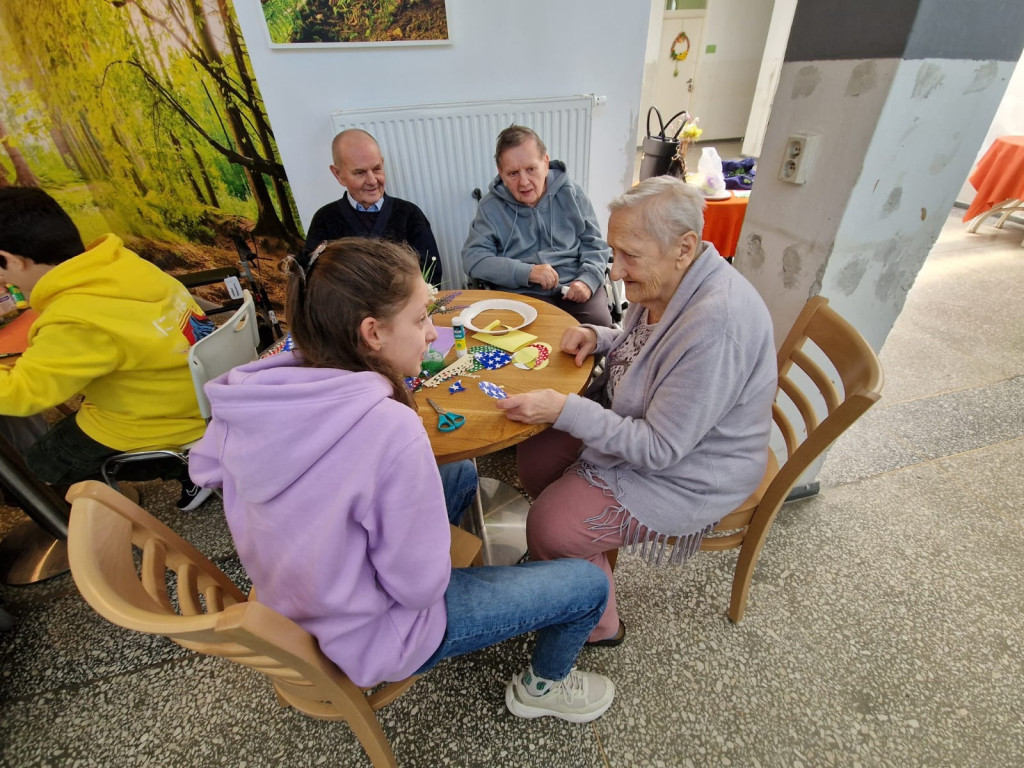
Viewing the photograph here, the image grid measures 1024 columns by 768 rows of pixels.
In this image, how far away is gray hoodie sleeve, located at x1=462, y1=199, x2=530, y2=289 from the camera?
2.09 meters

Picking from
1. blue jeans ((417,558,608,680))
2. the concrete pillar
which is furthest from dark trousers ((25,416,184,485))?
the concrete pillar

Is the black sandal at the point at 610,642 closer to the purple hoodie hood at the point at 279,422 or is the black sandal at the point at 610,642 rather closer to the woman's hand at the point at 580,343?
the woman's hand at the point at 580,343

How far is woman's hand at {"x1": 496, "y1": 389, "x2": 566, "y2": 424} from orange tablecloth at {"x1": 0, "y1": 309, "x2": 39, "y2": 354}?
159 cm

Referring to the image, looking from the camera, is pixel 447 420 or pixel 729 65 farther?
pixel 729 65

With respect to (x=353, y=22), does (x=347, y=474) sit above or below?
below

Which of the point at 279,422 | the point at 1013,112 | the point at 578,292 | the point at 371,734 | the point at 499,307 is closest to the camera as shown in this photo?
the point at 279,422

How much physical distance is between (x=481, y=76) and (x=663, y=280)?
210cm

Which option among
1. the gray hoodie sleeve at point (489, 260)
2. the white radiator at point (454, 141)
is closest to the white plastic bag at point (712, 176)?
the white radiator at point (454, 141)

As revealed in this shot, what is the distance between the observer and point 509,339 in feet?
4.69

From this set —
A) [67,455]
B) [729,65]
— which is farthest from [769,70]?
[67,455]

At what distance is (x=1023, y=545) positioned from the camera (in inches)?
64.1

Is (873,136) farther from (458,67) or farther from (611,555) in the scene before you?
(458,67)

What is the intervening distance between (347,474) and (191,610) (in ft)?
1.29

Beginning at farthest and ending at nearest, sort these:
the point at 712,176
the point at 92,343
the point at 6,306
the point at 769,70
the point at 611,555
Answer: the point at 769,70, the point at 712,176, the point at 6,306, the point at 611,555, the point at 92,343
